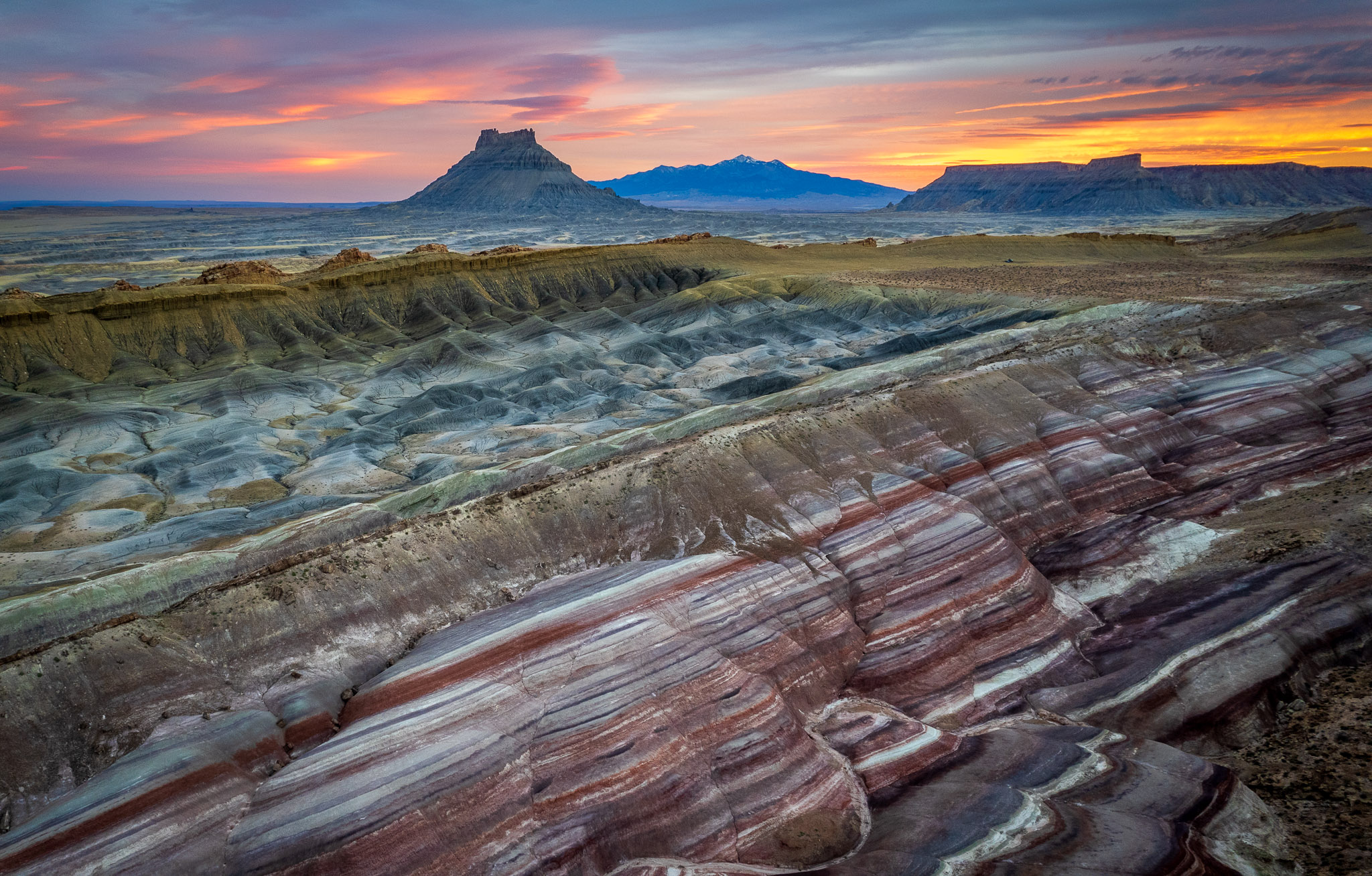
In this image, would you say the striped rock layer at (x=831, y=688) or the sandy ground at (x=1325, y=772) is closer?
the sandy ground at (x=1325, y=772)

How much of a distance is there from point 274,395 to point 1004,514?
154ft

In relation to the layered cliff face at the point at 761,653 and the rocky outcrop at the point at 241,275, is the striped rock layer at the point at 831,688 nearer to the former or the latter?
the layered cliff face at the point at 761,653

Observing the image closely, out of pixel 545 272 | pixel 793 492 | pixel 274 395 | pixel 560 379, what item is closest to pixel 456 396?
pixel 560 379

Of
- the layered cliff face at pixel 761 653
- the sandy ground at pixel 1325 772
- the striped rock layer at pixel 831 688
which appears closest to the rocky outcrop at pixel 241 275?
the layered cliff face at pixel 761 653

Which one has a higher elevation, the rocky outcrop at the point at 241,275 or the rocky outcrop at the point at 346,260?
the rocky outcrop at the point at 346,260

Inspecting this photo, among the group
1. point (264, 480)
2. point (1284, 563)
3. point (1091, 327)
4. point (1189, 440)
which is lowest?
point (264, 480)

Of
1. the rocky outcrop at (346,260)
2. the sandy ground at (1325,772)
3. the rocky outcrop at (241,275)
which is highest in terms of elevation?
the rocky outcrop at (346,260)

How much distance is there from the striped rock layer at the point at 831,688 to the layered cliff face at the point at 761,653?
0.08 meters

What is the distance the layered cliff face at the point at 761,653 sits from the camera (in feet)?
42.5

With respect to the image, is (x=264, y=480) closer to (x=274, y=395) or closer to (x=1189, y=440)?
(x=274, y=395)

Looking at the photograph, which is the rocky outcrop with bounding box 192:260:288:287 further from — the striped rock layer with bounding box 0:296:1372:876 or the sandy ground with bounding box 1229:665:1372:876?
the sandy ground with bounding box 1229:665:1372:876

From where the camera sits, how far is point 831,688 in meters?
18.0

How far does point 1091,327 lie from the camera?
3862 cm

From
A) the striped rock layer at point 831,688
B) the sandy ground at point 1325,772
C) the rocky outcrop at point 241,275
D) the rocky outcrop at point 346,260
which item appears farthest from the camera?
the rocky outcrop at point 346,260
